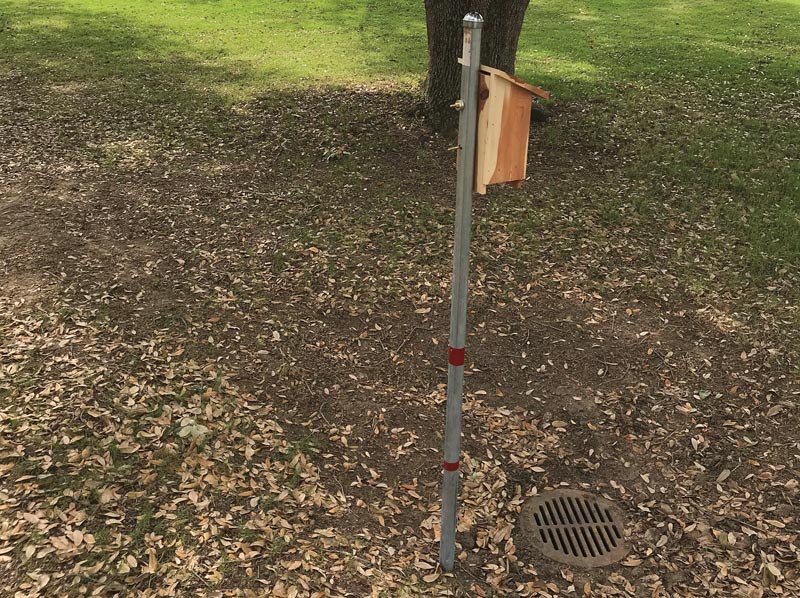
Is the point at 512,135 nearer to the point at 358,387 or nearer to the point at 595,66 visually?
the point at 358,387

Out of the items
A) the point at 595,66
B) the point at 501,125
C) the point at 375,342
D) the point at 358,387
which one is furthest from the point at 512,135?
the point at 595,66

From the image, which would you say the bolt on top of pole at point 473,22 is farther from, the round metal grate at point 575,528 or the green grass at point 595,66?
the green grass at point 595,66

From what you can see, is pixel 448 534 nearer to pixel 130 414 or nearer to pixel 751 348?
pixel 130 414

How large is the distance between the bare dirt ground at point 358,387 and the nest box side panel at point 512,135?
256 cm

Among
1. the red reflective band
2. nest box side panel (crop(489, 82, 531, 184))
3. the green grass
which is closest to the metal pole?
the red reflective band

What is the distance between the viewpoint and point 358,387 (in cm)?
591

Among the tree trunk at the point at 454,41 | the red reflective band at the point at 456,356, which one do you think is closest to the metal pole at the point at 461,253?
the red reflective band at the point at 456,356

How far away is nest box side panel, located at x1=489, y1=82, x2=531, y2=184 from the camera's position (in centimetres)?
319

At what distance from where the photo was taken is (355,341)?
6453mm

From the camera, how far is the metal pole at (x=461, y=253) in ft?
10.1

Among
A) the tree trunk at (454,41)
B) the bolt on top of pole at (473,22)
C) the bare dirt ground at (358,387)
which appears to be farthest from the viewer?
the tree trunk at (454,41)

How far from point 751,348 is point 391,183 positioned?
484cm

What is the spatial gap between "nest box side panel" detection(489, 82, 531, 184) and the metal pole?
131 mm

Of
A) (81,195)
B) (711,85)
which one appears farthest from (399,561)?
(711,85)
